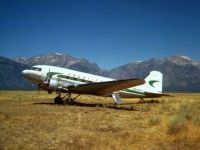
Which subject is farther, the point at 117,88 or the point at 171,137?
the point at 117,88

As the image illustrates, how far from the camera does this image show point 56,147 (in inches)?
502

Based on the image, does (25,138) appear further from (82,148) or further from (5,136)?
(82,148)

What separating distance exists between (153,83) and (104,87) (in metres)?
12.2

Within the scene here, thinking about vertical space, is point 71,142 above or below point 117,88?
below

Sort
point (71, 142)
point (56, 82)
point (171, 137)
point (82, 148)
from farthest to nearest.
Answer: point (56, 82), point (171, 137), point (71, 142), point (82, 148)

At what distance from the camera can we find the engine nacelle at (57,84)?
3319 cm

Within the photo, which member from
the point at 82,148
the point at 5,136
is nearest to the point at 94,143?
the point at 82,148

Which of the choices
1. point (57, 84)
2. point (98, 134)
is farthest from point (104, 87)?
point (98, 134)

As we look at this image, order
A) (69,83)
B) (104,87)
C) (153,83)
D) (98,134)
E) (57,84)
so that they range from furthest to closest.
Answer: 1. (153,83)
2. (69,83)
3. (104,87)
4. (57,84)
5. (98,134)

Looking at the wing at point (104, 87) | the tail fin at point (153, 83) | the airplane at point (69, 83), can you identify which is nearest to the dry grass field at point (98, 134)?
the wing at point (104, 87)

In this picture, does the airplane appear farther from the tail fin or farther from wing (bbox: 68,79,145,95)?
the tail fin

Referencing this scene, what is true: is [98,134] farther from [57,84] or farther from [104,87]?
[57,84]

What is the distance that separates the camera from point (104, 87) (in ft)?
111

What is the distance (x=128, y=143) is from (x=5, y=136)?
5.89 metres
